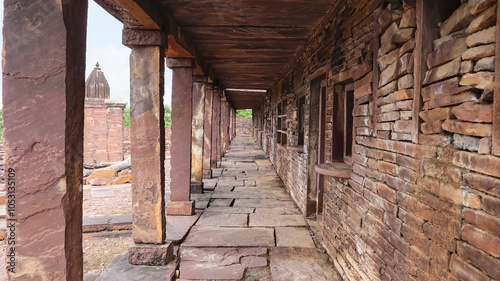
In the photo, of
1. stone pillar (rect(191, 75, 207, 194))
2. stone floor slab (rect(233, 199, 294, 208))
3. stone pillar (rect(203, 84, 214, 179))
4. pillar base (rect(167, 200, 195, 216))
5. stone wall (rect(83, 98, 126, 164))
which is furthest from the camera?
stone wall (rect(83, 98, 126, 164))

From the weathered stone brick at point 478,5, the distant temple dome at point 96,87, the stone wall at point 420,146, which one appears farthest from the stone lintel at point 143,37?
the distant temple dome at point 96,87

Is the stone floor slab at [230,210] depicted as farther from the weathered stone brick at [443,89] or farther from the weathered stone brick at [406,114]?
the weathered stone brick at [443,89]

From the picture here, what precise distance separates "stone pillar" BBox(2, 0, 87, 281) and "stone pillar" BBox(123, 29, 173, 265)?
1479 millimetres

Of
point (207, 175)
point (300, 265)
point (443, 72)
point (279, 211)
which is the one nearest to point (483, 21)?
point (443, 72)

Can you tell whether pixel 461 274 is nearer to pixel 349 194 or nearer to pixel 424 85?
pixel 424 85

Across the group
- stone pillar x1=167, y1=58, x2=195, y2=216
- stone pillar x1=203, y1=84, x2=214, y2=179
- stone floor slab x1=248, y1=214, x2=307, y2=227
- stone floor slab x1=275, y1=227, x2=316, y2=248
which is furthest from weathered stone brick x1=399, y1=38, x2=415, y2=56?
stone pillar x1=203, y1=84, x2=214, y2=179

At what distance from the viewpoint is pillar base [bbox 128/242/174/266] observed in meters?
3.14

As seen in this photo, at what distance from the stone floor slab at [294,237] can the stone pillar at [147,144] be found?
55.0 inches

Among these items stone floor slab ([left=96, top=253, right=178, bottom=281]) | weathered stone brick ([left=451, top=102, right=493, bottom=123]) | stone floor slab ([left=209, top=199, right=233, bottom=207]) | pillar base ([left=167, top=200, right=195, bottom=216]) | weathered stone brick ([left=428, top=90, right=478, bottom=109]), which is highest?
weathered stone brick ([left=428, top=90, right=478, bottom=109])

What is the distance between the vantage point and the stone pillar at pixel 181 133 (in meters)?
4.65

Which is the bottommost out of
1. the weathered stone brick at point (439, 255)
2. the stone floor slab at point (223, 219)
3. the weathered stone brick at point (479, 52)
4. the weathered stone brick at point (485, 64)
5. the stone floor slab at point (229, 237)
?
the stone floor slab at point (229, 237)

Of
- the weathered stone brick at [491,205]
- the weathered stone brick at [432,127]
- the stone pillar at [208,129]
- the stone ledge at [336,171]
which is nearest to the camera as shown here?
the weathered stone brick at [491,205]

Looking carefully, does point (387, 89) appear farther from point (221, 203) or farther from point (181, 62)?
point (221, 203)

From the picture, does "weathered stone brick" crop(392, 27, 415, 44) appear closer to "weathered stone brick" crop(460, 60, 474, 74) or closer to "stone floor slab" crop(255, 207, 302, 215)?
"weathered stone brick" crop(460, 60, 474, 74)
